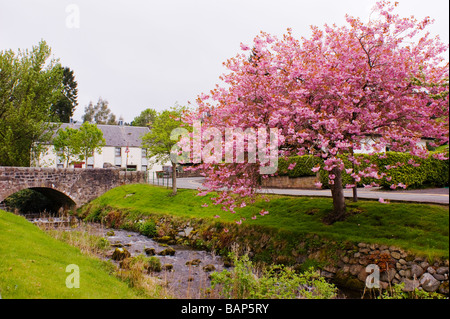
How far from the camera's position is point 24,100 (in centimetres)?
3238

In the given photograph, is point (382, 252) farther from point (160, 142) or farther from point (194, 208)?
point (160, 142)

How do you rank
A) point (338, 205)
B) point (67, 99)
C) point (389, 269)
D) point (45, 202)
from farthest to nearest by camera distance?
1. point (67, 99)
2. point (45, 202)
3. point (338, 205)
4. point (389, 269)

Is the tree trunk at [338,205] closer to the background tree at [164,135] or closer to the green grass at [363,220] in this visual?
the green grass at [363,220]

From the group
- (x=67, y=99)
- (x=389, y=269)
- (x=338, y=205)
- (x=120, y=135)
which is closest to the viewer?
(x=389, y=269)

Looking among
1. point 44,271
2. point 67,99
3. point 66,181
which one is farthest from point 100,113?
point 44,271

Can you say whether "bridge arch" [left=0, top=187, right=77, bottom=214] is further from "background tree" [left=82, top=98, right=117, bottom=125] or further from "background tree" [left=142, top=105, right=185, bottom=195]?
"background tree" [left=82, top=98, right=117, bottom=125]

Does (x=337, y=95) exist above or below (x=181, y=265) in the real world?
above

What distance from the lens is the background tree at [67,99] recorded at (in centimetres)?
7275

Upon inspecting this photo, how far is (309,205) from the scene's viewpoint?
61.7 ft

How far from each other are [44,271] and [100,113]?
93.3m

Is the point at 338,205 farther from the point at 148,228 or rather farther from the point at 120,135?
the point at 120,135

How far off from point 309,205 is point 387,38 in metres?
9.59

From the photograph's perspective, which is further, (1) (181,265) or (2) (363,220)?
(1) (181,265)
